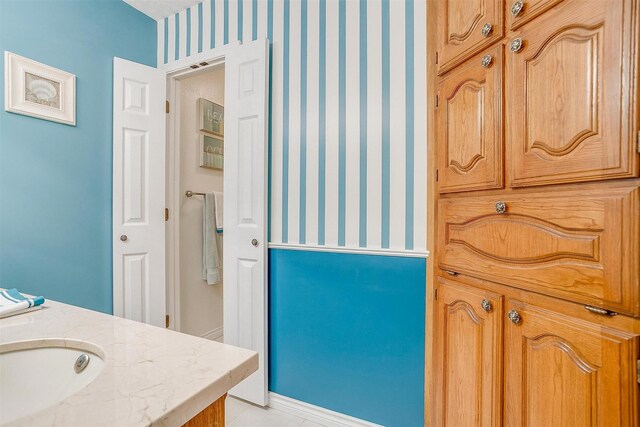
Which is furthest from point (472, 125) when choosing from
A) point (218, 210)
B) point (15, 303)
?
point (218, 210)

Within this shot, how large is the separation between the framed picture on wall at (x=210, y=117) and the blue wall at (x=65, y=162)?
1.86 feet

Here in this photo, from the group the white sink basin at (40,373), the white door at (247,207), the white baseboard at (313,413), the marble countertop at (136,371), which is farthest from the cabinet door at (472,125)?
the white baseboard at (313,413)

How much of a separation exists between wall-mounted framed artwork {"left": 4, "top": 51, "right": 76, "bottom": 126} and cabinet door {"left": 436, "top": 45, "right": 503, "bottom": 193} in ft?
6.62

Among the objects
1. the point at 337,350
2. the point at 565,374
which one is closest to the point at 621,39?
the point at 565,374

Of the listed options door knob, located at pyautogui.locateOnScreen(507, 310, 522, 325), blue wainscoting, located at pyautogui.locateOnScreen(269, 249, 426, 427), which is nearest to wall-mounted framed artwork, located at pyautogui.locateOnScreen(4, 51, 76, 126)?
blue wainscoting, located at pyautogui.locateOnScreen(269, 249, 426, 427)

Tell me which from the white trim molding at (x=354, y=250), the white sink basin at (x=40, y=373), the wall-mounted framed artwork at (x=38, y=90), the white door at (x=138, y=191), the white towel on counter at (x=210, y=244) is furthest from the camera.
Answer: the white towel on counter at (x=210, y=244)

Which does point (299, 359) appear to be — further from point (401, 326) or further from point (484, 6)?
point (484, 6)

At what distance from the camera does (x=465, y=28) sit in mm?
1086

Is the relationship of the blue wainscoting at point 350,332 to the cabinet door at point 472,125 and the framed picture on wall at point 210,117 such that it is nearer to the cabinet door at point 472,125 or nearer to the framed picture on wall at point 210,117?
the cabinet door at point 472,125

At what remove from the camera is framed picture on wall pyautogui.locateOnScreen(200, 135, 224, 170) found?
103 inches

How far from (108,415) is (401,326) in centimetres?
128

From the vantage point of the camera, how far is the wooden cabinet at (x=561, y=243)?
2.23ft

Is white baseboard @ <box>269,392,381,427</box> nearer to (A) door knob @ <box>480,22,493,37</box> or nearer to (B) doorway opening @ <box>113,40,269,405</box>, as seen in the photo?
(B) doorway opening @ <box>113,40,269,405</box>

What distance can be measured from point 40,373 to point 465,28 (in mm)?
1574
